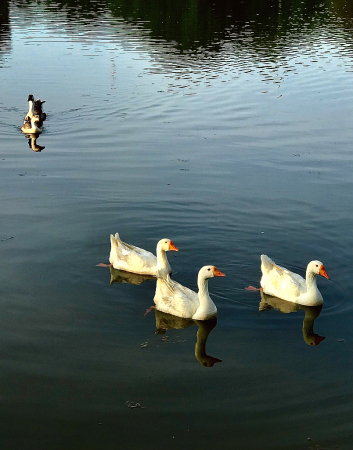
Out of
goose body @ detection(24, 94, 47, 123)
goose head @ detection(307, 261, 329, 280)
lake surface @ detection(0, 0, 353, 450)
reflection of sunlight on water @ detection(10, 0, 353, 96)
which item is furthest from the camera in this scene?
reflection of sunlight on water @ detection(10, 0, 353, 96)

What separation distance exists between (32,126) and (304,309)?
1485 cm

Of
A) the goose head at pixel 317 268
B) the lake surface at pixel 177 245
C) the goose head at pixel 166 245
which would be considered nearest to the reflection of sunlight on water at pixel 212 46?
the lake surface at pixel 177 245

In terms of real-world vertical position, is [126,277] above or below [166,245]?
below

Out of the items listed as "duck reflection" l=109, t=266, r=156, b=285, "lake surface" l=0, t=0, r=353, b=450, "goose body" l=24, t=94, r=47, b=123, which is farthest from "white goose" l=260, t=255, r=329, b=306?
"goose body" l=24, t=94, r=47, b=123

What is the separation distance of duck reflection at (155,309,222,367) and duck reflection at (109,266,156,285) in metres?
1.46

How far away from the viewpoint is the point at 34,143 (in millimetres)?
22391

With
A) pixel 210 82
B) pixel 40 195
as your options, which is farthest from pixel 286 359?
pixel 210 82

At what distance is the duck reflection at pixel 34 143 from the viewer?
854 inches

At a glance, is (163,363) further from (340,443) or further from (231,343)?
(340,443)

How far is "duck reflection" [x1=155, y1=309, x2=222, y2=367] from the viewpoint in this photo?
34.2 ft

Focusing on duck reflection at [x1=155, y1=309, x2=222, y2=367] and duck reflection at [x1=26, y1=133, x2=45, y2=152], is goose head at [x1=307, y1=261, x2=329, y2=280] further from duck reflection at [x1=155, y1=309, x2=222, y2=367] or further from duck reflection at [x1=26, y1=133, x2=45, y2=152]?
duck reflection at [x1=26, y1=133, x2=45, y2=152]

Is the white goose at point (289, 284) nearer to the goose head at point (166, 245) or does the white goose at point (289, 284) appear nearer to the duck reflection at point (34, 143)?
the goose head at point (166, 245)

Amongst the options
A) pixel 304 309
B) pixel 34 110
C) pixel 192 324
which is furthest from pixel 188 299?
pixel 34 110

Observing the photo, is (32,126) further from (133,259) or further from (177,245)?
(133,259)
